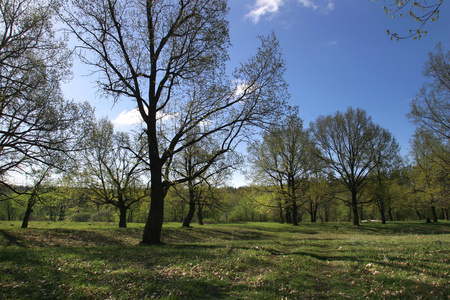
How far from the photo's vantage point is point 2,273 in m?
5.93

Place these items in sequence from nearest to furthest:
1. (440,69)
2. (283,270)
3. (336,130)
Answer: (283,270) < (440,69) < (336,130)

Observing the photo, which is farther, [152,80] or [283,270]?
[152,80]

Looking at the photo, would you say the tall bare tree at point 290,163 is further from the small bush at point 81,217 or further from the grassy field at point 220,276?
the small bush at point 81,217

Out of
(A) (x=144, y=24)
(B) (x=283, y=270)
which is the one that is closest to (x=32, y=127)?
(A) (x=144, y=24)

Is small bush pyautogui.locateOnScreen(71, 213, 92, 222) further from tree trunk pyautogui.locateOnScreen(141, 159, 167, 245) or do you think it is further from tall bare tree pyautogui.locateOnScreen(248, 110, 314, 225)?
tree trunk pyautogui.locateOnScreen(141, 159, 167, 245)

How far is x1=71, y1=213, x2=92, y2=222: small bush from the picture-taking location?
67281 mm

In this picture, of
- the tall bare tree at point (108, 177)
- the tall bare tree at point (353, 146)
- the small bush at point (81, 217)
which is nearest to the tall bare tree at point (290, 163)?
the tall bare tree at point (353, 146)

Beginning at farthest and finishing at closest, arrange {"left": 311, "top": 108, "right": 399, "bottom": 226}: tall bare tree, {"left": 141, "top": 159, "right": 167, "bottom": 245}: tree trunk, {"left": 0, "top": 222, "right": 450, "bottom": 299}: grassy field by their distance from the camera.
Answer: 1. {"left": 311, "top": 108, "right": 399, "bottom": 226}: tall bare tree
2. {"left": 141, "top": 159, "right": 167, "bottom": 245}: tree trunk
3. {"left": 0, "top": 222, "right": 450, "bottom": 299}: grassy field

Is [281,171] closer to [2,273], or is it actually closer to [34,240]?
[34,240]

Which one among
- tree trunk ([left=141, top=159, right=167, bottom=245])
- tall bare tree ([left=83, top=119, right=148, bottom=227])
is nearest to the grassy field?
tree trunk ([left=141, top=159, right=167, bottom=245])

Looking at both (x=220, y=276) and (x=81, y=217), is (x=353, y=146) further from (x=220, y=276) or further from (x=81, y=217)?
(x=81, y=217)

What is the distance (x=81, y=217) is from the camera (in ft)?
224

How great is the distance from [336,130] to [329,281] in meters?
30.8

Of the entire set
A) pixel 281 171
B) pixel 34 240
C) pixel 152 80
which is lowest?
pixel 34 240
